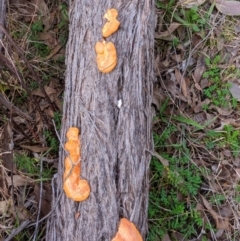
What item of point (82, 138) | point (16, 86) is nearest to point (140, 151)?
point (82, 138)

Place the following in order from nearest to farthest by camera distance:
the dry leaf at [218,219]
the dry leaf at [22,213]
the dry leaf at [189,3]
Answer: the dry leaf at [22,213] → the dry leaf at [218,219] → the dry leaf at [189,3]

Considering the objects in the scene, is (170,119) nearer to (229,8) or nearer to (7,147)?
(229,8)

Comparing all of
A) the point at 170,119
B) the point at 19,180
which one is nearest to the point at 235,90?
the point at 170,119

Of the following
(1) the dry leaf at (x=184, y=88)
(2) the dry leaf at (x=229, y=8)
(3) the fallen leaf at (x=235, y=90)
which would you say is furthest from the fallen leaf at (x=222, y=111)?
(2) the dry leaf at (x=229, y=8)

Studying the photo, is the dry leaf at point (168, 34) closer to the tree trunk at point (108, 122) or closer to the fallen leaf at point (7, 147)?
the tree trunk at point (108, 122)

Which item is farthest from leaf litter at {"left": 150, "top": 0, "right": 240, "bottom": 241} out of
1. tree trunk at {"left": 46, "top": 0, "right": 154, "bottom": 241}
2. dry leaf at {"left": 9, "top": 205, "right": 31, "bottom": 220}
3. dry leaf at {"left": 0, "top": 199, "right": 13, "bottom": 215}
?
dry leaf at {"left": 0, "top": 199, "right": 13, "bottom": 215}

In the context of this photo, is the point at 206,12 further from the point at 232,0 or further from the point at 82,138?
the point at 82,138

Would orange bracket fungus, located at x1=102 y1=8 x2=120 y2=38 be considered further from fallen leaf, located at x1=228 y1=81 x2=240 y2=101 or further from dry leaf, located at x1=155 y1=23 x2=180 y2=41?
fallen leaf, located at x1=228 y1=81 x2=240 y2=101
